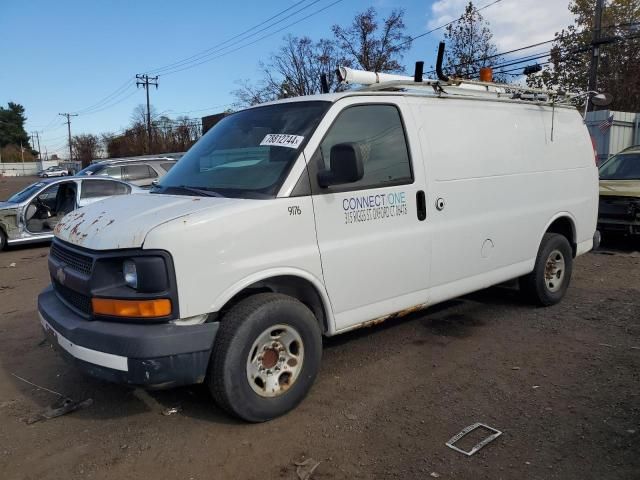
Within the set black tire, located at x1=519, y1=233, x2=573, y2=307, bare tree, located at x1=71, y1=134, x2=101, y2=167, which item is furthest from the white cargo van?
bare tree, located at x1=71, y1=134, x2=101, y2=167

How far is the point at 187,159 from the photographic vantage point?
4.38 metres

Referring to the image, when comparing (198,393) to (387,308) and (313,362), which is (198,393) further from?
(387,308)

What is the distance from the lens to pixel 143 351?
9.41 ft

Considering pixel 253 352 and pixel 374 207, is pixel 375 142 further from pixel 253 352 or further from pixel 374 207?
pixel 253 352

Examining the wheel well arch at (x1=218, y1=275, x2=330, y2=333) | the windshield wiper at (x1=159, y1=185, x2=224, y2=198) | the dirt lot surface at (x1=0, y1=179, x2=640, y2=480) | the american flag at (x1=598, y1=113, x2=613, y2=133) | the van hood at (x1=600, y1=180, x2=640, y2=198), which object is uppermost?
the american flag at (x1=598, y1=113, x2=613, y2=133)

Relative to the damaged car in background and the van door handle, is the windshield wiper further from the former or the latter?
the damaged car in background

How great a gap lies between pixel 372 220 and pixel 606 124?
1601 centimetres

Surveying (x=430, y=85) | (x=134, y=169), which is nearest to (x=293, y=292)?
(x=430, y=85)

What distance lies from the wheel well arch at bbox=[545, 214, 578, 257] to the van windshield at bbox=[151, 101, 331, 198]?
10.9 ft

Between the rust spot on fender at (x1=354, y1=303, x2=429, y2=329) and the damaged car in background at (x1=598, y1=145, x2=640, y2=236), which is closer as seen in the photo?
the rust spot on fender at (x1=354, y1=303, x2=429, y2=329)

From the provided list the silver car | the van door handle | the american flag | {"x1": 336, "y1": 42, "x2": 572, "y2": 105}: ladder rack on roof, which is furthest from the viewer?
the american flag

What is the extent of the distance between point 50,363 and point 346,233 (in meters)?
2.90

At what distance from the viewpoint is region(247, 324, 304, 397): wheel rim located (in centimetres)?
326

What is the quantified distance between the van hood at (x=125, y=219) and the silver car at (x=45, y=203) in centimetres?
780
